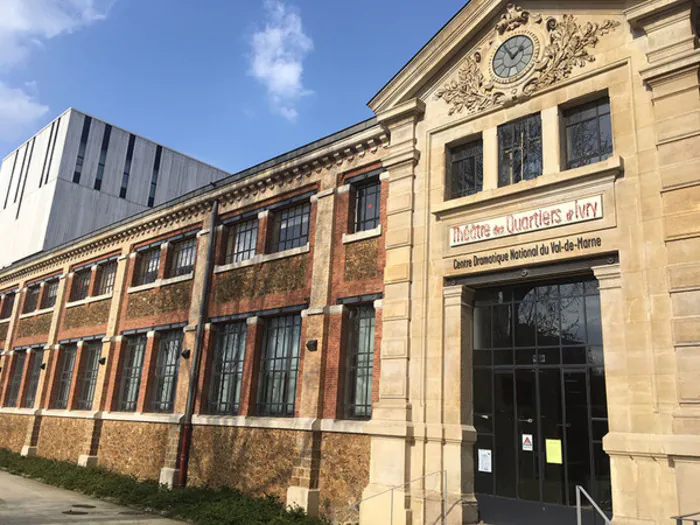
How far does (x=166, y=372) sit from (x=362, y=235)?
28.6 feet

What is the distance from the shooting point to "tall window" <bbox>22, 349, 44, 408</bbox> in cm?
2506

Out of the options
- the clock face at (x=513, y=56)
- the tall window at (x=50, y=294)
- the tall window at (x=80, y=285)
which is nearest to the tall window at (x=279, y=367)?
the clock face at (x=513, y=56)

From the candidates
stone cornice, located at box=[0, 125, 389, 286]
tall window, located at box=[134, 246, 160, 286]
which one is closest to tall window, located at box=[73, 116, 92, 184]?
stone cornice, located at box=[0, 125, 389, 286]

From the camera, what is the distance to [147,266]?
20.8 m

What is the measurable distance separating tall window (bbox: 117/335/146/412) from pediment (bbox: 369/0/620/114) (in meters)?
12.1

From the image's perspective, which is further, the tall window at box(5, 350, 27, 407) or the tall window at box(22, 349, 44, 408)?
the tall window at box(5, 350, 27, 407)

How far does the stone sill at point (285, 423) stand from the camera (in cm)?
1223

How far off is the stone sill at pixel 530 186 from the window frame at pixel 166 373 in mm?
10261

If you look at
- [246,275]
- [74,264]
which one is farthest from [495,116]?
[74,264]

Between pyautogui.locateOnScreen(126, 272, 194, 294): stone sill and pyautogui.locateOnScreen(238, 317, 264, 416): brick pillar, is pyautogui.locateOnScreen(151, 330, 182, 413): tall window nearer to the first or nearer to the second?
pyautogui.locateOnScreen(126, 272, 194, 294): stone sill

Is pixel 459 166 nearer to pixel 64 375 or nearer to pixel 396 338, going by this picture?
pixel 396 338

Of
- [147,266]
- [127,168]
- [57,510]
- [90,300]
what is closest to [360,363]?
[57,510]

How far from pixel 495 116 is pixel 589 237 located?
127 inches

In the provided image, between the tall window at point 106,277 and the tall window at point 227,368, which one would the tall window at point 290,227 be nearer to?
the tall window at point 227,368
